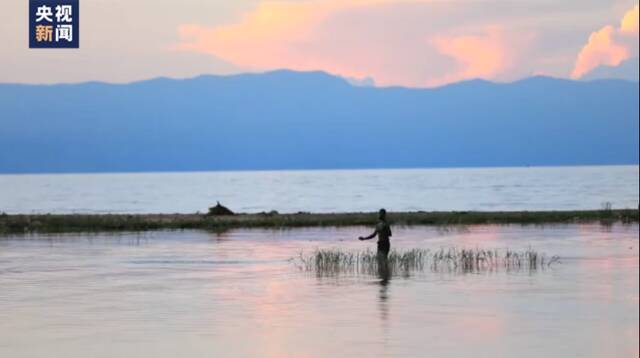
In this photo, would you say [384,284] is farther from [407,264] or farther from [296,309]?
[296,309]

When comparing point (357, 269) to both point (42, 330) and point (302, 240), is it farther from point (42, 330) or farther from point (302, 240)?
point (302, 240)

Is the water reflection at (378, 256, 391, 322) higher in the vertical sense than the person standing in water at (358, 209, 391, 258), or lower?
lower

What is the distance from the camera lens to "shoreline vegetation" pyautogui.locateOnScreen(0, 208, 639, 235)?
60969 millimetres

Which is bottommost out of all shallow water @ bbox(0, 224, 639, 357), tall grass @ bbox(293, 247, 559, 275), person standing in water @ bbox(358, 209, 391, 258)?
shallow water @ bbox(0, 224, 639, 357)

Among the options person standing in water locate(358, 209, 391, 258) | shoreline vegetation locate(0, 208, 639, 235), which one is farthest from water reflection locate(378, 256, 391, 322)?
shoreline vegetation locate(0, 208, 639, 235)

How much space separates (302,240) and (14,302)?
25.9m

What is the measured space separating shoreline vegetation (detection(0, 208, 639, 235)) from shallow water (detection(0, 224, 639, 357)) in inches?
824


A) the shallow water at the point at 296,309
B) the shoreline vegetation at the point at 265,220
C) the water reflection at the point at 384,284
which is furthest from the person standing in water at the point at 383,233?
the shoreline vegetation at the point at 265,220

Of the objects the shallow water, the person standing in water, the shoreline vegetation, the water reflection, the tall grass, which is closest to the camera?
the shallow water

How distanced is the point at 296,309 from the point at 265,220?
136ft

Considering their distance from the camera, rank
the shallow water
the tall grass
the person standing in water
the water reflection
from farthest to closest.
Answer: the tall grass → the person standing in water → the water reflection → the shallow water

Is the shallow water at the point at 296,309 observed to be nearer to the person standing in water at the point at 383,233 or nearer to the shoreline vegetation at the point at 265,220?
the person standing in water at the point at 383,233

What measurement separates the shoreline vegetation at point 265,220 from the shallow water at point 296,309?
68.6 feet

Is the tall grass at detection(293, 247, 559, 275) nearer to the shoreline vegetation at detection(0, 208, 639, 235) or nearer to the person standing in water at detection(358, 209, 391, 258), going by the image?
the person standing in water at detection(358, 209, 391, 258)
